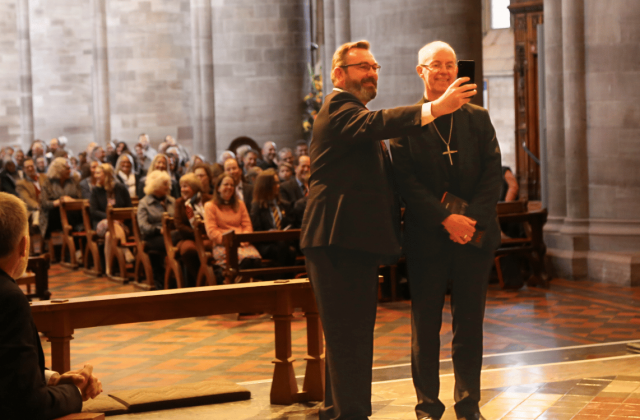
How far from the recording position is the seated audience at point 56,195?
41.3 ft

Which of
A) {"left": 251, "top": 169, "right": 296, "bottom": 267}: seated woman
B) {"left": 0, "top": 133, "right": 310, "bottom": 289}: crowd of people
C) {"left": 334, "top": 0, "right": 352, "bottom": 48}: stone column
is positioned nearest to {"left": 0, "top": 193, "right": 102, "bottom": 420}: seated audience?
{"left": 0, "top": 133, "right": 310, "bottom": 289}: crowd of people

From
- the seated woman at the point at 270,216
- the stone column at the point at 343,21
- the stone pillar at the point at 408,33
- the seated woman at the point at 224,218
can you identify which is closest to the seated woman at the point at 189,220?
the seated woman at the point at 224,218

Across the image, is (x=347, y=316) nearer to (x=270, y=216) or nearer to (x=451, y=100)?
(x=451, y=100)

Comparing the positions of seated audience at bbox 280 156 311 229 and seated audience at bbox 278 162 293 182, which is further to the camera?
seated audience at bbox 278 162 293 182

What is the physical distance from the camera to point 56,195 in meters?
12.8

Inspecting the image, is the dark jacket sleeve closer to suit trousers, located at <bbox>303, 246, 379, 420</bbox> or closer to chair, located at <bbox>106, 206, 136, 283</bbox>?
suit trousers, located at <bbox>303, 246, 379, 420</bbox>

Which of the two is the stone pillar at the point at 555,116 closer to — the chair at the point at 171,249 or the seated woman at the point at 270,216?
the seated woman at the point at 270,216

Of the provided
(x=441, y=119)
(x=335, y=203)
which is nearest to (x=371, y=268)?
(x=335, y=203)

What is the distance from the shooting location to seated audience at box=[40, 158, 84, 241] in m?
12.6

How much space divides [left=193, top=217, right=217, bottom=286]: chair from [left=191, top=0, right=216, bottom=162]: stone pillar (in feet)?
33.6

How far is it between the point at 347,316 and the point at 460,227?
1.98 ft

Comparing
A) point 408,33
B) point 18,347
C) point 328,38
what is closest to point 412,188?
point 18,347

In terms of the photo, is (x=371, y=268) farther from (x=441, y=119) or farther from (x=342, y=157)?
(x=441, y=119)

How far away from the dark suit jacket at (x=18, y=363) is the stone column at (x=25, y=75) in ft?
85.3
